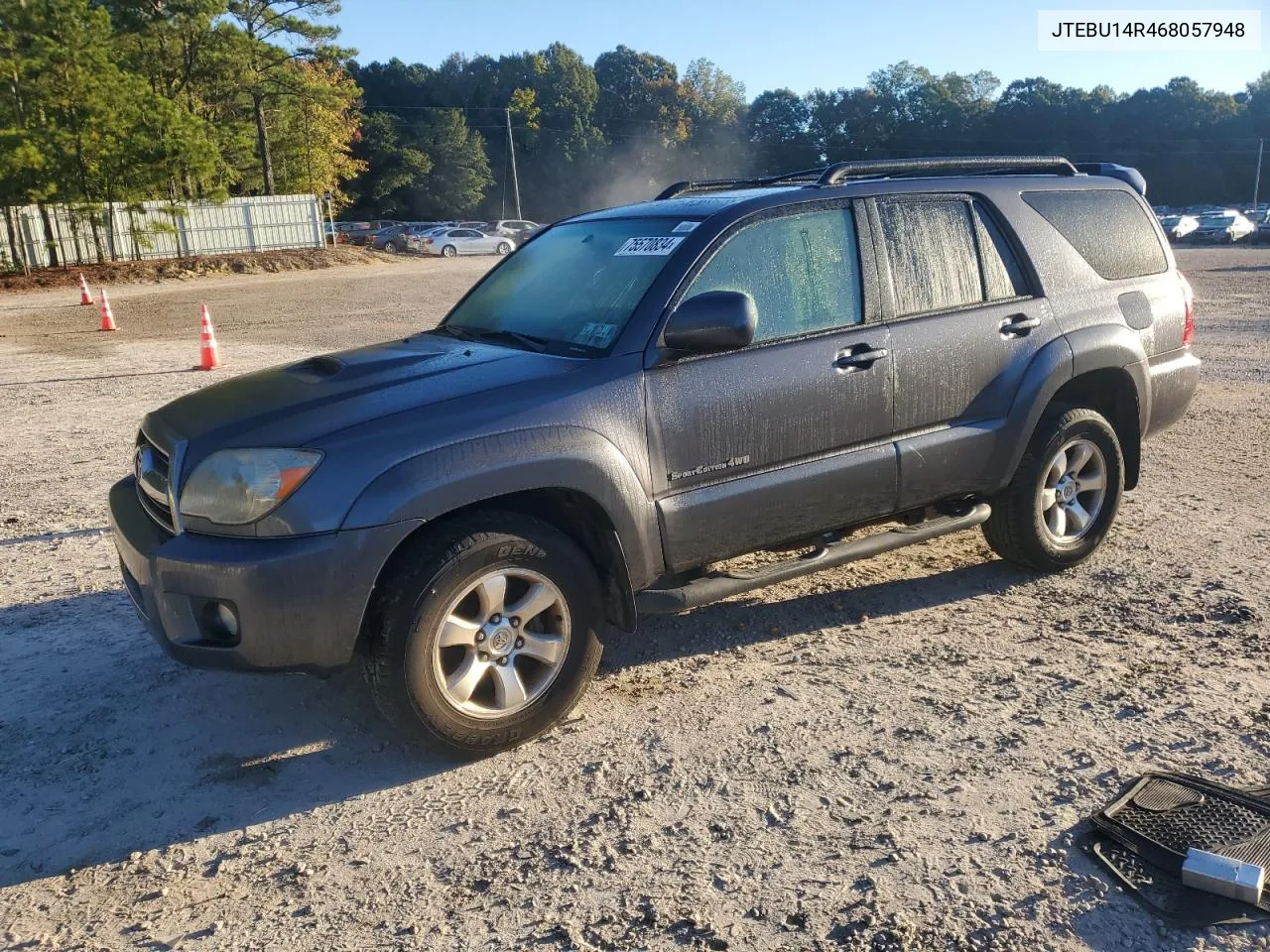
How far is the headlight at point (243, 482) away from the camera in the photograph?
3.17m

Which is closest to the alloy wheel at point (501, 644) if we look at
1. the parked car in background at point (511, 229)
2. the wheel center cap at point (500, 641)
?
the wheel center cap at point (500, 641)

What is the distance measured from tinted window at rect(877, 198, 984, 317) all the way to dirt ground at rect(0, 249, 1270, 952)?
1.41 meters

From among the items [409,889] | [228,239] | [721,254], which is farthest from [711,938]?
[228,239]

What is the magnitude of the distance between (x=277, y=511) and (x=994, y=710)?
2.57 m

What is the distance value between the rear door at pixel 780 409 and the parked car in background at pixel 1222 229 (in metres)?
44.1

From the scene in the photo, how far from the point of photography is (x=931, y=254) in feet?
14.7

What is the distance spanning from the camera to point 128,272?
1320 inches

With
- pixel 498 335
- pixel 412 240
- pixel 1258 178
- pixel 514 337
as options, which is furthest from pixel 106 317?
pixel 1258 178

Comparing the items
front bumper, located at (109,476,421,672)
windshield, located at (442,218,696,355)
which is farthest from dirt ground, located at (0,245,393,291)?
front bumper, located at (109,476,421,672)

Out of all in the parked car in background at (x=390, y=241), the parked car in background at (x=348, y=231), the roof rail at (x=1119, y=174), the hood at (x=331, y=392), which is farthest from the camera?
the parked car in background at (x=348, y=231)

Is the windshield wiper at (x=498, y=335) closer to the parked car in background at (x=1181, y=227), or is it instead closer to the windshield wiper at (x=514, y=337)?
the windshield wiper at (x=514, y=337)

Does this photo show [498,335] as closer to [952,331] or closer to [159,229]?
[952,331]

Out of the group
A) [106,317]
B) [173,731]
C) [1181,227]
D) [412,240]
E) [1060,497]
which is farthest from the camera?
[412,240]

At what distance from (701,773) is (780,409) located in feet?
4.59
